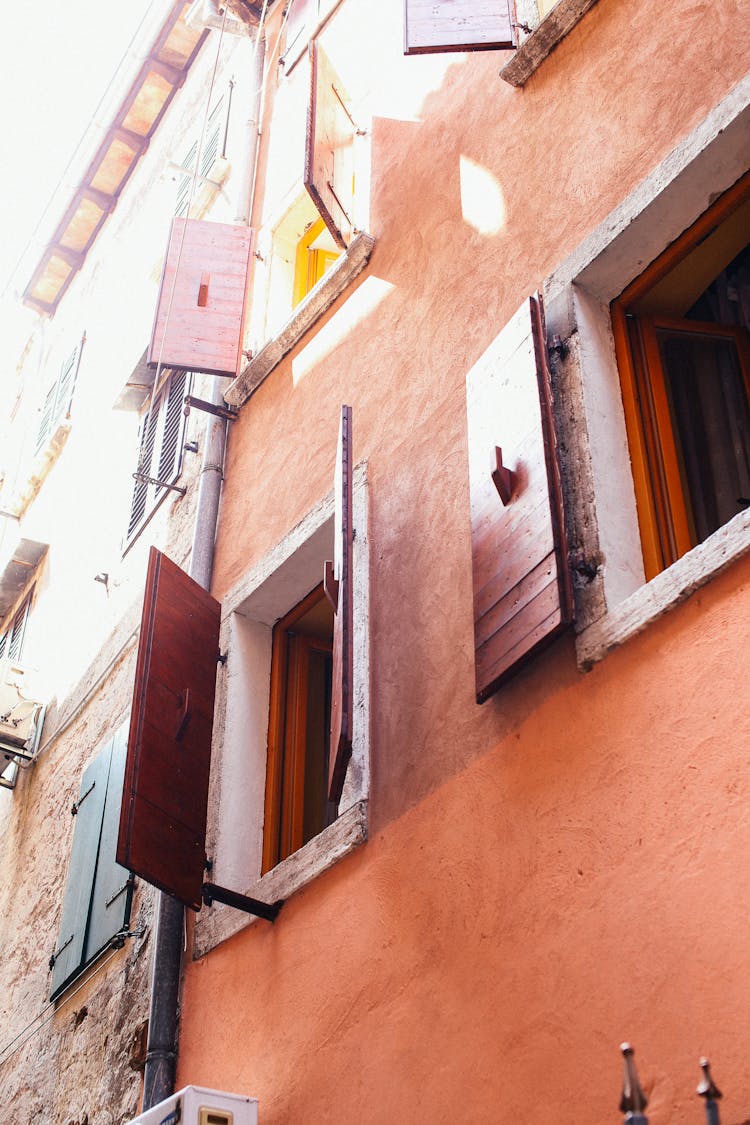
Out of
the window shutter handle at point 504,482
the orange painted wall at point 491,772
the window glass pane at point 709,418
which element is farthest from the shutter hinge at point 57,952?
the window glass pane at point 709,418

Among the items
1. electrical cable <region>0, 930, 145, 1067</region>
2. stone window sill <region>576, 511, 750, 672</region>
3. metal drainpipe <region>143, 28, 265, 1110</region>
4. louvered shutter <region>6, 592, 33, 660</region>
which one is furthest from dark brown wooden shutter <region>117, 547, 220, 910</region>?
louvered shutter <region>6, 592, 33, 660</region>

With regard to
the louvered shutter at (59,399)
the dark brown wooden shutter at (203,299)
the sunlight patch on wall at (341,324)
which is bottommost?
the sunlight patch on wall at (341,324)

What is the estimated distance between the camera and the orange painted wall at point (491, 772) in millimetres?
3590

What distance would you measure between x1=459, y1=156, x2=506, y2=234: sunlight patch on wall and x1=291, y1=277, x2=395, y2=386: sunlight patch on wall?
603mm

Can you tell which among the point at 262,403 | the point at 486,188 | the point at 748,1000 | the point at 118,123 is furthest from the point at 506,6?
the point at 118,123

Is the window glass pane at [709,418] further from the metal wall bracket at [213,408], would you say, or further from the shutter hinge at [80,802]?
the shutter hinge at [80,802]

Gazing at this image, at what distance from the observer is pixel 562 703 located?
14.1ft

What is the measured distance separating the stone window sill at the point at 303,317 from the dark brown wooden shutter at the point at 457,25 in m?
0.99

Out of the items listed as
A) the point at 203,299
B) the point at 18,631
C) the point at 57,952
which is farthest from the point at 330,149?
the point at 18,631

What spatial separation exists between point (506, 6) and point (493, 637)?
3413 millimetres

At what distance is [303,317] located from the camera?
24.4 ft

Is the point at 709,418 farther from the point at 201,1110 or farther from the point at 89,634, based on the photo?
the point at 89,634

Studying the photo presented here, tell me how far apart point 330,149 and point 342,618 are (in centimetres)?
354

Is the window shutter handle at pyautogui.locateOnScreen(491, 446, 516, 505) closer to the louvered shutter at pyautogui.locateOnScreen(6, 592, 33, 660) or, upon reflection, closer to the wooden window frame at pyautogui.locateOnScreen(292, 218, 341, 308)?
the wooden window frame at pyautogui.locateOnScreen(292, 218, 341, 308)
